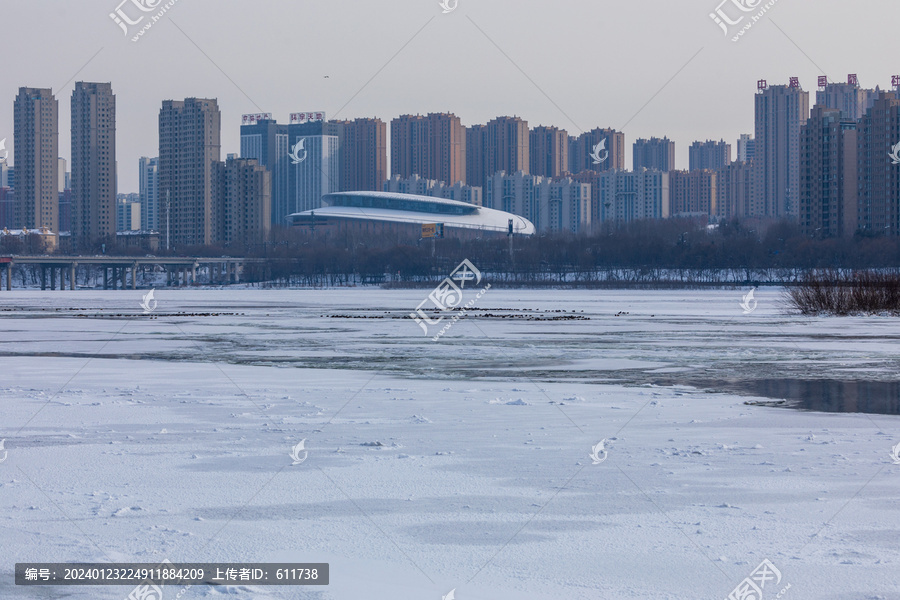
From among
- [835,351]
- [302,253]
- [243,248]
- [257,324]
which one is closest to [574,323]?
[257,324]

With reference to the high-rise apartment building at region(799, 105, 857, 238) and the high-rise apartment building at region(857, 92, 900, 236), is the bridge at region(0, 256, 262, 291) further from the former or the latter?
the high-rise apartment building at region(857, 92, 900, 236)

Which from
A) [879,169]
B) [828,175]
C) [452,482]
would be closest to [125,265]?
[828,175]

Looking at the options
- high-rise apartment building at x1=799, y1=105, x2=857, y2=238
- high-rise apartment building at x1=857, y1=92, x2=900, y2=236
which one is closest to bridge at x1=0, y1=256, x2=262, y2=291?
high-rise apartment building at x1=799, y1=105, x2=857, y2=238

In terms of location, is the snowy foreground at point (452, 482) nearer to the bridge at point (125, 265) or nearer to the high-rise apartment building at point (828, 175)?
the bridge at point (125, 265)

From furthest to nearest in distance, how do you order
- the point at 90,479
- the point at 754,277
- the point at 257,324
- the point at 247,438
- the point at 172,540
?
the point at 754,277 < the point at 257,324 < the point at 247,438 < the point at 90,479 < the point at 172,540

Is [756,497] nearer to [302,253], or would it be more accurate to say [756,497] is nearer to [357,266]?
[357,266]

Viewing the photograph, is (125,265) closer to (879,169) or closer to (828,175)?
(828,175)
